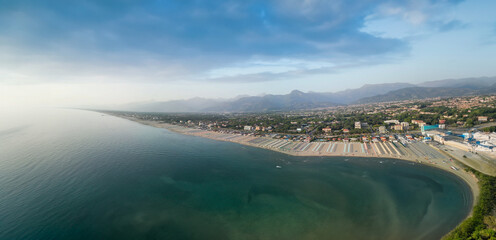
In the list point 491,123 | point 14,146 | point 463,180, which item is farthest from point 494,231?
point 14,146

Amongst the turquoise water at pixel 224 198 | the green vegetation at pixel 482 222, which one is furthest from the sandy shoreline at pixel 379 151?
the green vegetation at pixel 482 222

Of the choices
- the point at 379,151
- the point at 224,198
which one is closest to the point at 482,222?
the point at 379,151

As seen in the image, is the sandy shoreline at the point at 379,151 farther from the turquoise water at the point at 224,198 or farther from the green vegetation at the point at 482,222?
the green vegetation at the point at 482,222

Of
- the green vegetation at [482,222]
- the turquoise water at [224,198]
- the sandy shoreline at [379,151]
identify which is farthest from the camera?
the sandy shoreline at [379,151]

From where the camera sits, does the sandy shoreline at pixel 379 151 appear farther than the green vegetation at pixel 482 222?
Yes

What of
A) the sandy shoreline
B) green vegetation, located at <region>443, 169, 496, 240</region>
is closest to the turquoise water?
green vegetation, located at <region>443, 169, 496, 240</region>

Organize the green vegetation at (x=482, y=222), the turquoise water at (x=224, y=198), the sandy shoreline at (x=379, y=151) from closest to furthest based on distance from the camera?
the green vegetation at (x=482, y=222) < the turquoise water at (x=224, y=198) < the sandy shoreline at (x=379, y=151)

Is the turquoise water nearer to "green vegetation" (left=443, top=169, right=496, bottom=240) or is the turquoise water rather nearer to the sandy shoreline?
"green vegetation" (left=443, top=169, right=496, bottom=240)

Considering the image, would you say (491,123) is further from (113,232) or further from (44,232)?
(44,232)
